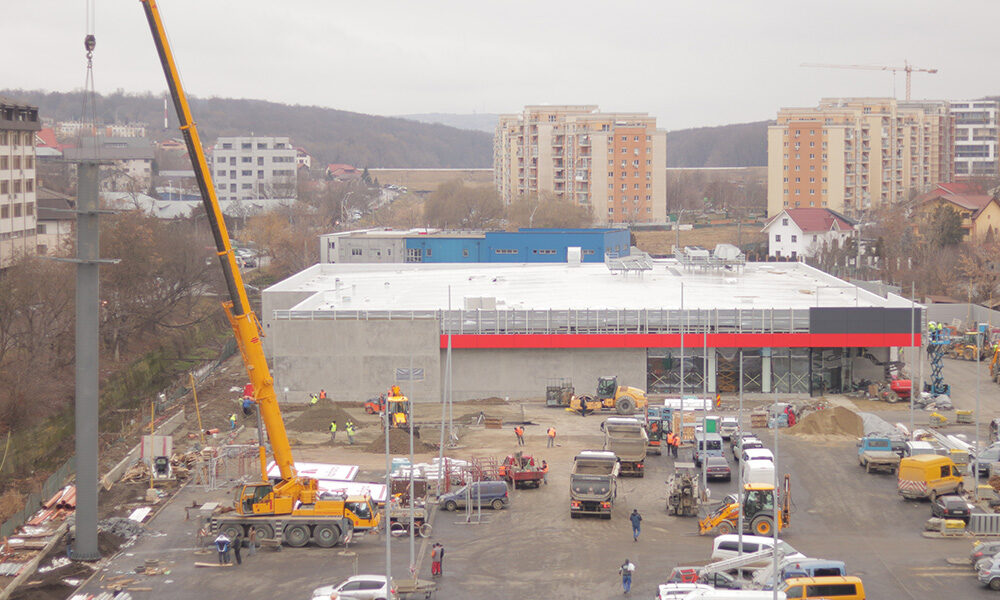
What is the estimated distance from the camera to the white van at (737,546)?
27.8 metres

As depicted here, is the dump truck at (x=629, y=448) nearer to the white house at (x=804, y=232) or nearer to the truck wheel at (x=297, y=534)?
the truck wheel at (x=297, y=534)

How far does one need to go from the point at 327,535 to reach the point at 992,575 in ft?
52.2

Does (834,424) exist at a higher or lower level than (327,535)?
higher

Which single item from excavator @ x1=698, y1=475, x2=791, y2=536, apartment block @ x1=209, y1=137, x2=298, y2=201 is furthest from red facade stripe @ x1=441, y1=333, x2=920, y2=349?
apartment block @ x1=209, y1=137, x2=298, y2=201

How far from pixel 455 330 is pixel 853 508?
69.6 feet

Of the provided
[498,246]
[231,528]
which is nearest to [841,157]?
[498,246]

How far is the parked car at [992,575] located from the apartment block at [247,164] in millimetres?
148403

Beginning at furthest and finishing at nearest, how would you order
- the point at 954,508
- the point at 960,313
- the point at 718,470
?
the point at 960,313
the point at 718,470
the point at 954,508

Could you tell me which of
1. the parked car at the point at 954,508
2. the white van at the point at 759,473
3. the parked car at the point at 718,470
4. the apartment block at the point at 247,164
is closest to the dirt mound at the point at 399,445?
the parked car at the point at 718,470

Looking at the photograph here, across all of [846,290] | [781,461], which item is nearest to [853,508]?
[781,461]

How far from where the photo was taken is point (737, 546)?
28047mm

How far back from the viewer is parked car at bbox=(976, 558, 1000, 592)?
26.3 meters

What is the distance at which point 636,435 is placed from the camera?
39219mm

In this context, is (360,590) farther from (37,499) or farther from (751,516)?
(37,499)
